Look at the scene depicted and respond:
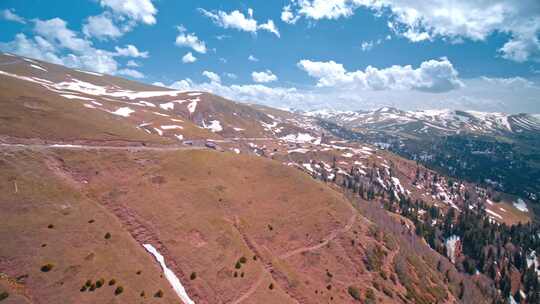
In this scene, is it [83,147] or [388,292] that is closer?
[388,292]

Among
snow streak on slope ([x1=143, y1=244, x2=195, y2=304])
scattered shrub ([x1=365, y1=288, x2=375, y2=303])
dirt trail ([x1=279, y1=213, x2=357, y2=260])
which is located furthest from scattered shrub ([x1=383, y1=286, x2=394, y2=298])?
snow streak on slope ([x1=143, y1=244, x2=195, y2=304])

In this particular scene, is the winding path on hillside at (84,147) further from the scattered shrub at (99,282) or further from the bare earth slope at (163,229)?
the scattered shrub at (99,282)

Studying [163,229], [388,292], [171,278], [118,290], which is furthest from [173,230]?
[388,292]

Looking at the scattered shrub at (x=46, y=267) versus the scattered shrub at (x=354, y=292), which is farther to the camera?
the scattered shrub at (x=354, y=292)

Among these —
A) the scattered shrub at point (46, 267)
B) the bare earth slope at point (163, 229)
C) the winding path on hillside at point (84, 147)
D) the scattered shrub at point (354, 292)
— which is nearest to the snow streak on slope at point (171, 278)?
the bare earth slope at point (163, 229)

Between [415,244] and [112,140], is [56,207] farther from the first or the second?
[415,244]

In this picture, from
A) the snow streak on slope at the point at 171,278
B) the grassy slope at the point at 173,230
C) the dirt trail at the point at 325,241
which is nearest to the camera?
the grassy slope at the point at 173,230

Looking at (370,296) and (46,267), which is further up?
(46,267)

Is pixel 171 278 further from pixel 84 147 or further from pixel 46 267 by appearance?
pixel 84 147

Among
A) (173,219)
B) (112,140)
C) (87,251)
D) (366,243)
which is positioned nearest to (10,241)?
(87,251)
